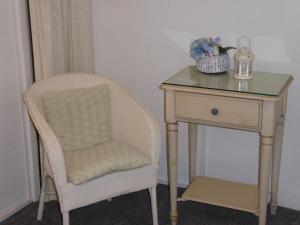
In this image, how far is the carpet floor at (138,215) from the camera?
8.71 ft

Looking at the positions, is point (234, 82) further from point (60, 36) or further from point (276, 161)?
point (60, 36)

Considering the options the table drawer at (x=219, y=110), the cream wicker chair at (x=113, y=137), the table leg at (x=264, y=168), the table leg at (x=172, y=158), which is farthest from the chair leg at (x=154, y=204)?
the table leg at (x=264, y=168)

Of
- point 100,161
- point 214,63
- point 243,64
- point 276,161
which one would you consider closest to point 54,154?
point 100,161

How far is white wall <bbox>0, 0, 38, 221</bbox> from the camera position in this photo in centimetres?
252

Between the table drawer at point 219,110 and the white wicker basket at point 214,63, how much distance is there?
0.64ft

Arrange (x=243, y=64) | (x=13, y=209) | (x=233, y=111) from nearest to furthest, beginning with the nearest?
(x=233, y=111) < (x=243, y=64) < (x=13, y=209)

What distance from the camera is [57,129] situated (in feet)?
8.22

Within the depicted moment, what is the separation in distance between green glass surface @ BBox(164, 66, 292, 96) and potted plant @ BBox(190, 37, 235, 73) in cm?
4

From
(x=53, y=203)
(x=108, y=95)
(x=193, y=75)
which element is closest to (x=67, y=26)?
(x=108, y=95)

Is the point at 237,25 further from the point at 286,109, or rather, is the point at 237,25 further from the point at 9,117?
the point at 9,117

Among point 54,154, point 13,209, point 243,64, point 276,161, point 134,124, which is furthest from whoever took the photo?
point 13,209

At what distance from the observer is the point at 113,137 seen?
2.66 m

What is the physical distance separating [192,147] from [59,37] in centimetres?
94

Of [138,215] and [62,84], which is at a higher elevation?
[62,84]
